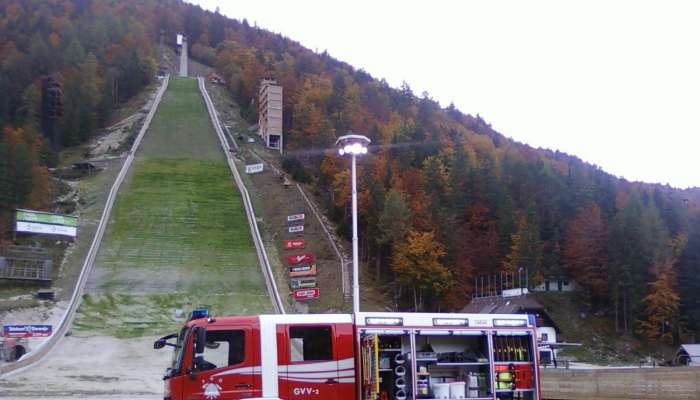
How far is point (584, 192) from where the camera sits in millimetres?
67250

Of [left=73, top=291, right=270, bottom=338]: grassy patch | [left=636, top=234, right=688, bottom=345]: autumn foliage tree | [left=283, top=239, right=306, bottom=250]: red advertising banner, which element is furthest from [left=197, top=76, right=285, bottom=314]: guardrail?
[left=636, top=234, right=688, bottom=345]: autumn foliage tree

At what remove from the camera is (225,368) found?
44.2ft

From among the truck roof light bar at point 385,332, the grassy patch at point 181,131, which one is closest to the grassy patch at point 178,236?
the grassy patch at point 181,131

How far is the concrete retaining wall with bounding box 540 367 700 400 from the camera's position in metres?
15.0

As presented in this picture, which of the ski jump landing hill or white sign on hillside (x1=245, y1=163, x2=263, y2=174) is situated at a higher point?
white sign on hillside (x1=245, y1=163, x2=263, y2=174)

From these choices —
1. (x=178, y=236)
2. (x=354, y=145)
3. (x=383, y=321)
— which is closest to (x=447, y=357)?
(x=383, y=321)

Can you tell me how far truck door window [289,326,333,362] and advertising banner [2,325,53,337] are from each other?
24.7 meters

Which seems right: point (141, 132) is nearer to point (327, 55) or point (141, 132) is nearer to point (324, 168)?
point (324, 168)

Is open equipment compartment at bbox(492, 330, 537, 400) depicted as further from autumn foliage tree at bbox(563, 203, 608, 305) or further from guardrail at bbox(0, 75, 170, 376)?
autumn foliage tree at bbox(563, 203, 608, 305)

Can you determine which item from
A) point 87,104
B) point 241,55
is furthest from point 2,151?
point 241,55

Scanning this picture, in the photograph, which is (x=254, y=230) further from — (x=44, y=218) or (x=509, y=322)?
(x=509, y=322)

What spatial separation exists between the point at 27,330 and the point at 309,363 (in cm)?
2527

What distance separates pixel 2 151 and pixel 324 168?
3036 centimetres

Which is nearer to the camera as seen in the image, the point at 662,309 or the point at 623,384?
the point at 623,384
